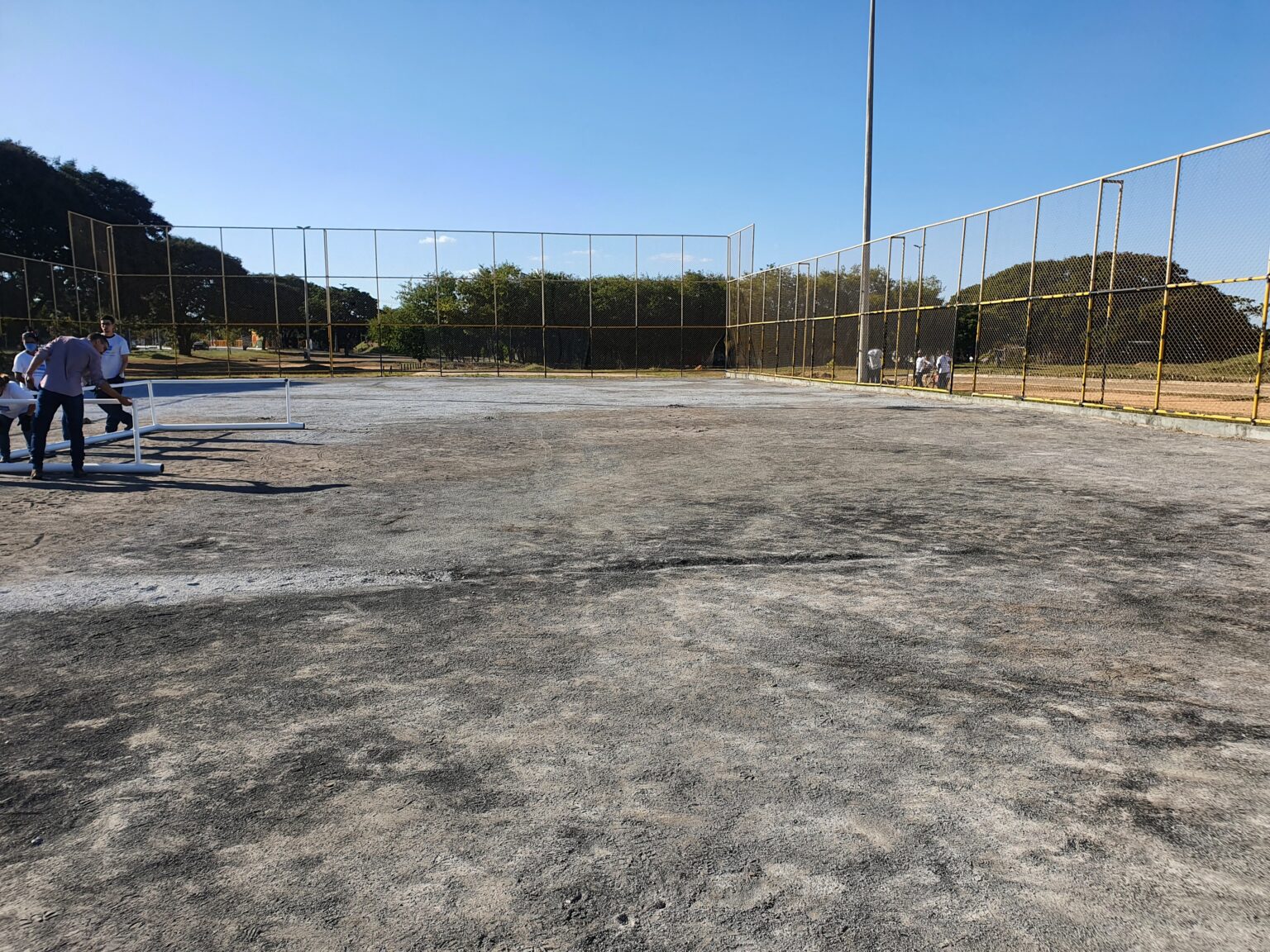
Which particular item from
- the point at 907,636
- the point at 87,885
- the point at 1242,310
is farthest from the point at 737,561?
the point at 1242,310

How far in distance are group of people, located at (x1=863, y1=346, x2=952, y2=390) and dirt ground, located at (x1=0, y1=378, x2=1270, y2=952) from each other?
18.5 metres

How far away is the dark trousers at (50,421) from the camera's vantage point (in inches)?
365

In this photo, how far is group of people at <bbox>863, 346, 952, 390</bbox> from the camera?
82.8 ft

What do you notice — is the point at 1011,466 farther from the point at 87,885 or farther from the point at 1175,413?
the point at 87,885

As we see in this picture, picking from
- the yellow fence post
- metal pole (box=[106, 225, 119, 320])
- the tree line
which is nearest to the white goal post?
the yellow fence post

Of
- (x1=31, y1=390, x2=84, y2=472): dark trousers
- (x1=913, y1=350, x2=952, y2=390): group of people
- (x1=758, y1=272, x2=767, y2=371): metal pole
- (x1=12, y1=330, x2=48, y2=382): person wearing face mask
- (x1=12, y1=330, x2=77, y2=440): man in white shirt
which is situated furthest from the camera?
(x1=758, y1=272, x2=767, y2=371): metal pole

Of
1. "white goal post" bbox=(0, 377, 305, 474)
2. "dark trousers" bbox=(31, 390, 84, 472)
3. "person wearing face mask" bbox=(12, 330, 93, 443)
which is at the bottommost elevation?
"white goal post" bbox=(0, 377, 305, 474)

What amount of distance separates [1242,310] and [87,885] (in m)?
17.5

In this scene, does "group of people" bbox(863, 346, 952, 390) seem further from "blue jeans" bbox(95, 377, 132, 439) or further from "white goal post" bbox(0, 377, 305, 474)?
"blue jeans" bbox(95, 377, 132, 439)

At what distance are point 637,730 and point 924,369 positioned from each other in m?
27.4

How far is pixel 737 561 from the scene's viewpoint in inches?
226

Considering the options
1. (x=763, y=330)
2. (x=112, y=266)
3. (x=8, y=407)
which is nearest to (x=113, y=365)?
(x=8, y=407)

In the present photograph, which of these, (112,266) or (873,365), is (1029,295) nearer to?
(873,365)

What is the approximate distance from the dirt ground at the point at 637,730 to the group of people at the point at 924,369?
1854 centimetres
